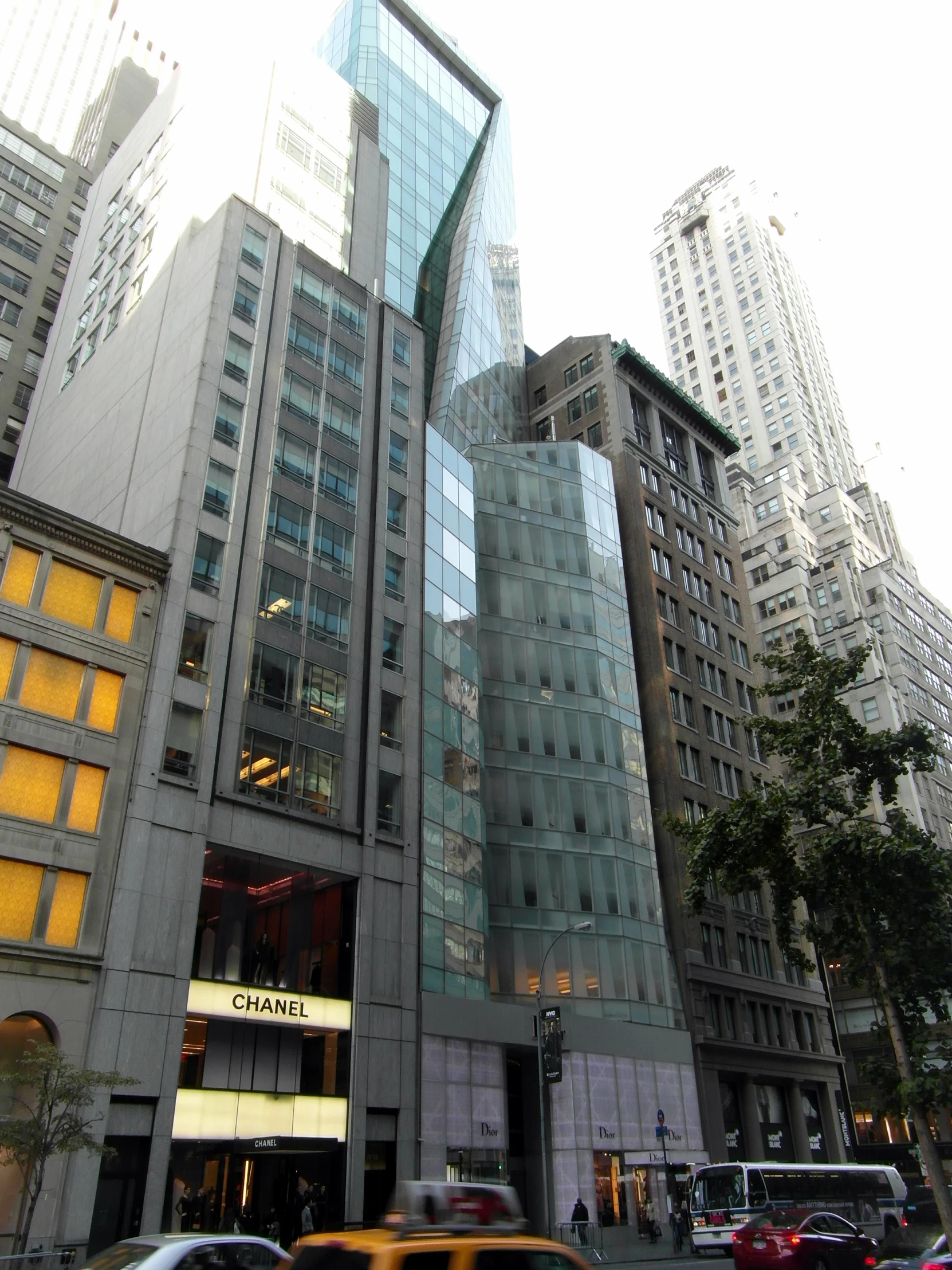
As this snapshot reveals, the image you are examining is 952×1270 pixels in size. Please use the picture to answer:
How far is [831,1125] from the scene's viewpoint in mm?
62281

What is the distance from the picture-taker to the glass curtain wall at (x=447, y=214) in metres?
68.3

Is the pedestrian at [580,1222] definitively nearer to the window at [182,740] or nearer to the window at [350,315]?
the window at [182,740]

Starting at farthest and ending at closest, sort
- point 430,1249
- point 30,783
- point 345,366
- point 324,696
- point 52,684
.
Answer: point 345,366, point 324,696, point 52,684, point 30,783, point 430,1249

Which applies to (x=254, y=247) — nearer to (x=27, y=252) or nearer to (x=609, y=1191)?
(x=27, y=252)

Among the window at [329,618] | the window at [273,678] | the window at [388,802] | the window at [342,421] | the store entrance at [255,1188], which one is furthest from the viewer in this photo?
the window at [342,421]

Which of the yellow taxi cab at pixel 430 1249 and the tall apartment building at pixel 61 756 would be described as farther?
the tall apartment building at pixel 61 756

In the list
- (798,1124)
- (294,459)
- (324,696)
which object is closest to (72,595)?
(324,696)

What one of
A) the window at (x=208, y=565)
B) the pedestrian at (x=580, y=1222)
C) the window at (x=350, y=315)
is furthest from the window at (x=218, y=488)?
the pedestrian at (x=580, y=1222)

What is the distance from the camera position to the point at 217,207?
4928 cm

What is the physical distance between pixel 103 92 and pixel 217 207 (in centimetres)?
6227

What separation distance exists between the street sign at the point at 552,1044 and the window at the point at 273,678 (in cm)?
1569

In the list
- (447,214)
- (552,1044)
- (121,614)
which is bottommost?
(552,1044)

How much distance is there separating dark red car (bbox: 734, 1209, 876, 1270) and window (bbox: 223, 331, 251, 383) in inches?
1470

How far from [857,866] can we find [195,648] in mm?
24407
